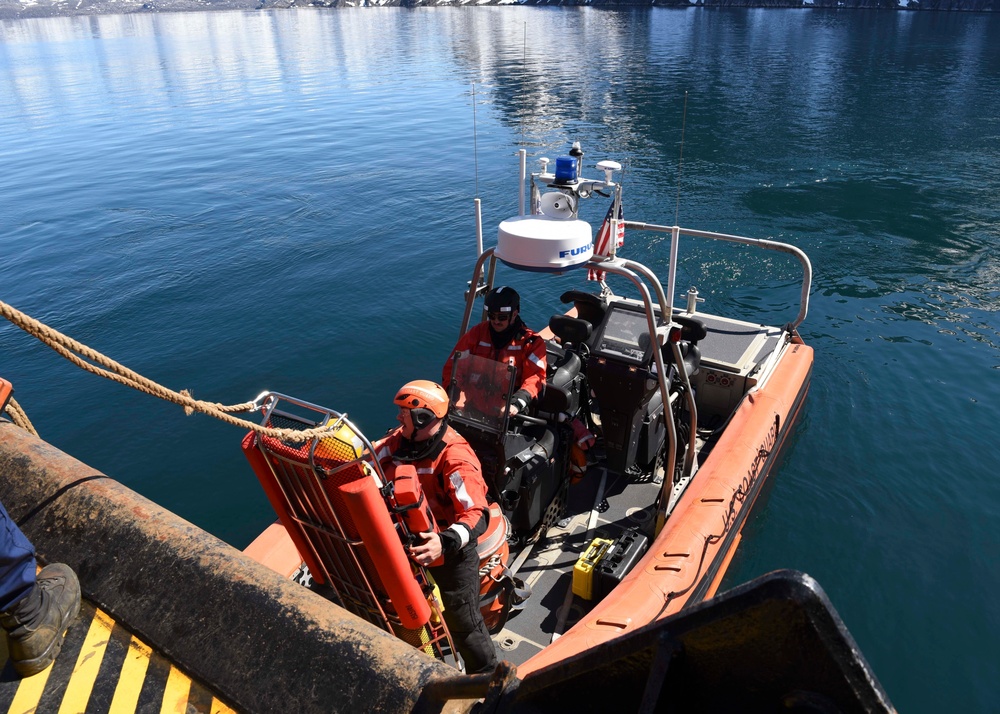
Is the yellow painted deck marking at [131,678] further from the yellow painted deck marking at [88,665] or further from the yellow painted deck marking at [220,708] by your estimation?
the yellow painted deck marking at [220,708]

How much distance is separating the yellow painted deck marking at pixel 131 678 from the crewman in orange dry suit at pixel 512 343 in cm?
286

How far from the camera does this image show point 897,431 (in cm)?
815

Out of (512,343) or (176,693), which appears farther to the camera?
(512,343)

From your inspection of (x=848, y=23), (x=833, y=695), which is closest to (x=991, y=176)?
(x=833, y=695)

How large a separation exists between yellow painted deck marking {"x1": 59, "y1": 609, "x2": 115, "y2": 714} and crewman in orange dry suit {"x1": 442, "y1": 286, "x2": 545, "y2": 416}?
9.28 feet

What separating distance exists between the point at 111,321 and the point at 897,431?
12498mm

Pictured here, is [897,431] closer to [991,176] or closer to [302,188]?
[991,176]

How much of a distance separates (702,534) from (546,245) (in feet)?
7.55

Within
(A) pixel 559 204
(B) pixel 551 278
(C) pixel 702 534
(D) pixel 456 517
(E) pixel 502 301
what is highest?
(A) pixel 559 204

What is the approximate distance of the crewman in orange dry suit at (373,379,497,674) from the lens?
10.6 ft

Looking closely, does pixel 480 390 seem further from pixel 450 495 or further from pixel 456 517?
pixel 456 517

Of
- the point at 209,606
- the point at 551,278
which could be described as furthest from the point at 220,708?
the point at 551,278

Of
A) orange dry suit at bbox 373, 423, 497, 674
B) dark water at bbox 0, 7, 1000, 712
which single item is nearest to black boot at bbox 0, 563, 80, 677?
orange dry suit at bbox 373, 423, 497, 674

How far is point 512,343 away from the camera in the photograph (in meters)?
5.05
